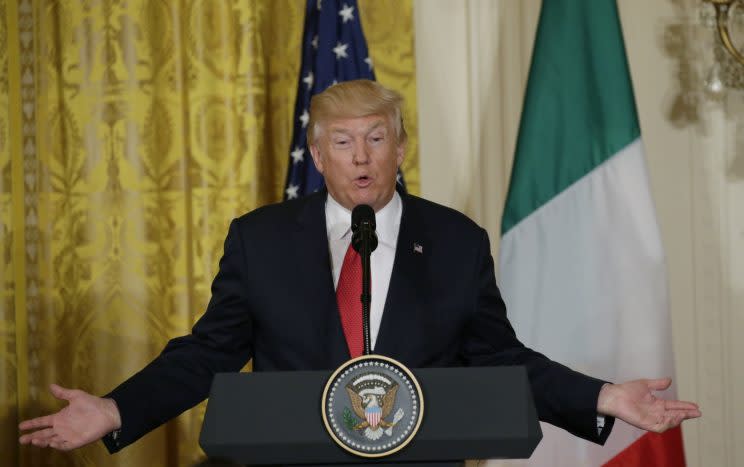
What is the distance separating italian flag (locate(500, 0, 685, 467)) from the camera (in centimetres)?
356

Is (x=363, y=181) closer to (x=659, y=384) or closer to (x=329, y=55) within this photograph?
(x=659, y=384)

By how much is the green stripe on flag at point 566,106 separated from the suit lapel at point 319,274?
4.79 ft

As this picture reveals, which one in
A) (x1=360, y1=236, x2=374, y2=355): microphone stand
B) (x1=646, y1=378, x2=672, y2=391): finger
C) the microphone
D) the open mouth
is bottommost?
(x1=646, y1=378, x2=672, y2=391): finger

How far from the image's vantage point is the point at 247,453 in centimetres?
151

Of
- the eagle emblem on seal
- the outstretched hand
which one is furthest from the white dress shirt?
the eagle emblem on seal

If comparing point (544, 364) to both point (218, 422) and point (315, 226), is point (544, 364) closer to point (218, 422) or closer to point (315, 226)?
point (315, 226)

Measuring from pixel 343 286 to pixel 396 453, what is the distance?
88 cm

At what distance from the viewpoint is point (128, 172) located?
13.8 feet

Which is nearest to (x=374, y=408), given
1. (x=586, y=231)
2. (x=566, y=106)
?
(x=586, y=231)

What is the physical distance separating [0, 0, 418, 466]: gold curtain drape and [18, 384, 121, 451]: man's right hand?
2.26m

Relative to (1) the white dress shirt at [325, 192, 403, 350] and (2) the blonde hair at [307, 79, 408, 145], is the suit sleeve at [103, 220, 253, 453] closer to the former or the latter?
(1) the white dress shirt at [325, 192, 403, 350]

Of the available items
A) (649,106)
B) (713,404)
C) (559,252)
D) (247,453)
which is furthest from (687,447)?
(247,453)

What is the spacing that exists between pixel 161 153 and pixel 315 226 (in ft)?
6.45

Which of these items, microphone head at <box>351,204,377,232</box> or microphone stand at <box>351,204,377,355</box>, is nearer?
microphone stand at <box>351,204,377,355</box>
